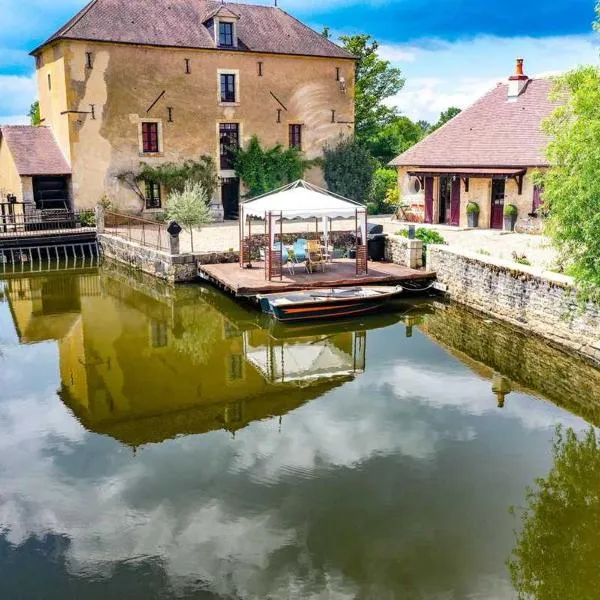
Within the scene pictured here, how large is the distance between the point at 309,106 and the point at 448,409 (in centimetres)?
2204

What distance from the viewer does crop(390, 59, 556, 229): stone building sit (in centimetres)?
2198

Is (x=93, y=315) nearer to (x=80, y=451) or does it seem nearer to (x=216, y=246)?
(x=216, y=246)

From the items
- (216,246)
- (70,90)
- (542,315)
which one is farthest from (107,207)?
(542,315)

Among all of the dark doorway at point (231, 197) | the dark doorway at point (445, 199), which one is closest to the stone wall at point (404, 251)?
the dark doorway at point (445, 199)

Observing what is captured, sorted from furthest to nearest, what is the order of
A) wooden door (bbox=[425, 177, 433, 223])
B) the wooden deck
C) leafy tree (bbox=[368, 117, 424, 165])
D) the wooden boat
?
leafy tree (bbox=[368, 117, 424, 165]) < wooden door (bbox=[425, 177, 433, 223]) < the wooden deck < the wooden boat

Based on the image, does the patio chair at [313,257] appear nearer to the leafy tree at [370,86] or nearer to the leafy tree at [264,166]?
the leafy tree at [264,166]

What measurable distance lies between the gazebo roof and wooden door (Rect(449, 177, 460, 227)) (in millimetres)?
8400

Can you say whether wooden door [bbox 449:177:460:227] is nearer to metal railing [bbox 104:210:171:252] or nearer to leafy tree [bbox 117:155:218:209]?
leafy tree [bbox 117:155:218:209]

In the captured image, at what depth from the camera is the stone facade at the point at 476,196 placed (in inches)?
864

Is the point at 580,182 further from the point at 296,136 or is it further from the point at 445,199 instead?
the point at 296,136

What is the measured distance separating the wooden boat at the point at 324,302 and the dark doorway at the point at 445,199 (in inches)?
399

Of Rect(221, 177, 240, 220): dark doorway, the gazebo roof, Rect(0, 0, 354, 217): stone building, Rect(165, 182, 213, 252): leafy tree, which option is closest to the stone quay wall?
Rect(165, 182, 213, 252): leafy tree

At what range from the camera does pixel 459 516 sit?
23.8 feet

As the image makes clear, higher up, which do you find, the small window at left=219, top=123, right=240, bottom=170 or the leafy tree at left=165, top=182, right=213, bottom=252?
the small window at left=219, top=123, right=240, bottom=170
